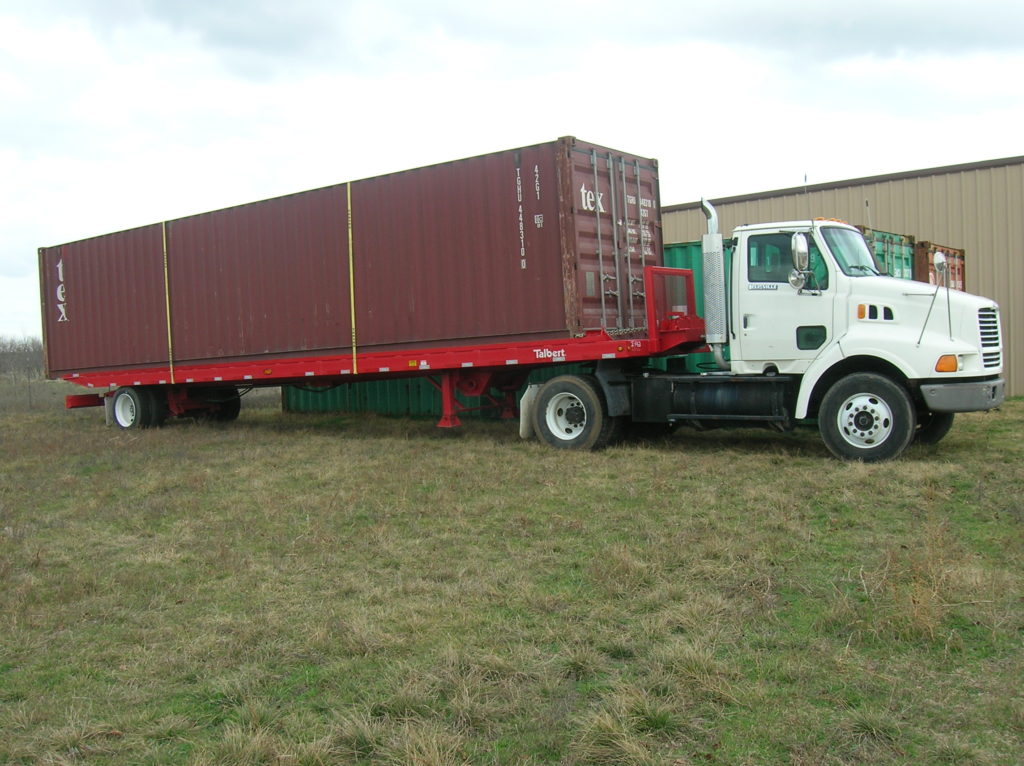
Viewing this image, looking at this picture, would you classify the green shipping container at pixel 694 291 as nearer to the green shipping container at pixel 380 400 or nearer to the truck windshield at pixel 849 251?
the truck windshield at pixel 849 251

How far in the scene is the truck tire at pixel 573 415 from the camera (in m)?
10.6

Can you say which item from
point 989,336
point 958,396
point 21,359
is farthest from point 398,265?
point 21,359

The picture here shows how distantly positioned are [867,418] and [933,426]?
1443 millimetres

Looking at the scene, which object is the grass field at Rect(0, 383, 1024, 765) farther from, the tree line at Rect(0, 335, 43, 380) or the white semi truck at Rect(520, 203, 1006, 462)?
the tree line at Rect(0, 335, 43, 380)

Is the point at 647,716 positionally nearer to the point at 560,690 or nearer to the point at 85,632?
the point at 560,690

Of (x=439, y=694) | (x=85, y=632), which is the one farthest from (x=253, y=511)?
(x=439, y=694)

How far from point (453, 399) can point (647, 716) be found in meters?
8.80

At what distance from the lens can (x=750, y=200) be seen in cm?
1808

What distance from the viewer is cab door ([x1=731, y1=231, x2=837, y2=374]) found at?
9.31 m

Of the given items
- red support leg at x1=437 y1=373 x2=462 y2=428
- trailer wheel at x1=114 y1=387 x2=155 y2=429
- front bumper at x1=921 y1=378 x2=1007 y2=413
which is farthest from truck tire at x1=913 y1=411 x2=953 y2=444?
trailer wheel at x1=114 y1=387 x2=155 y2=429

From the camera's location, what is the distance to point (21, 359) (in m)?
52.6

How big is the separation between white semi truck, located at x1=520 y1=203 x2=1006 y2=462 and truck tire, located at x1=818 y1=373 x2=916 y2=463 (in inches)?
0.4

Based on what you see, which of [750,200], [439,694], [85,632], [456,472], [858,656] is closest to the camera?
[439,694]

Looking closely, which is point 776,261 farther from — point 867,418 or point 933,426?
point 933,426
